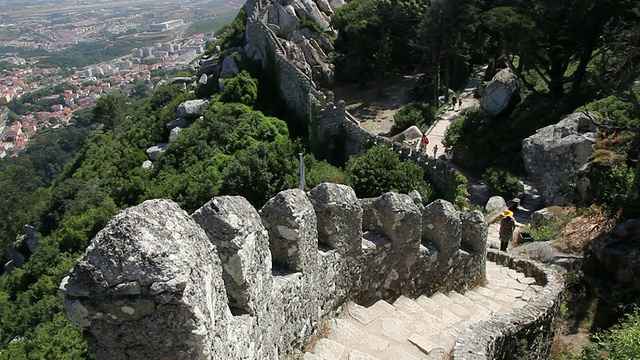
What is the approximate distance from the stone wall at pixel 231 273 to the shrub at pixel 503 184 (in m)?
11.0

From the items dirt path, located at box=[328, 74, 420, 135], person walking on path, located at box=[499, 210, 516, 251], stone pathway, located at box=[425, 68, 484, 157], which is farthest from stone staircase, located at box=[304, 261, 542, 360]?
dirt path, located at box=[328, 74, 420, 135]

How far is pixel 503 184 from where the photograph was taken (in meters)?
16.9

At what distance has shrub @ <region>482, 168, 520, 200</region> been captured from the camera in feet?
55.0

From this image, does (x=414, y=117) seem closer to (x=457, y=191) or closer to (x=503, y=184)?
(x=503, y=184)

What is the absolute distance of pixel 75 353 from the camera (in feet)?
42.5

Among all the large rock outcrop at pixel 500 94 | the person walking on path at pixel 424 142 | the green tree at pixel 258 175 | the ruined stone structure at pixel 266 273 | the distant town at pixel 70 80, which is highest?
the ruined stone structure at pixel 266 273

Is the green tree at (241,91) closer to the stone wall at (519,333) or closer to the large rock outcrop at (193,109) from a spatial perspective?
the large rock outcrop at (193,109)

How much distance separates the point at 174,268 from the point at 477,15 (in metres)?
24.8

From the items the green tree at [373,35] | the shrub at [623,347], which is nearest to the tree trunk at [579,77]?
the green tree at [373,35]

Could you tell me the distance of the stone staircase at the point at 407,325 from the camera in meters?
5.20

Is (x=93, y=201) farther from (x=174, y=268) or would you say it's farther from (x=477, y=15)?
(x=174, y=268)

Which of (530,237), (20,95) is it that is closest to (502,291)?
(530,237)

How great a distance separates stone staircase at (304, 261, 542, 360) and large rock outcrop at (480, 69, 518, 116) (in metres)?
14.5

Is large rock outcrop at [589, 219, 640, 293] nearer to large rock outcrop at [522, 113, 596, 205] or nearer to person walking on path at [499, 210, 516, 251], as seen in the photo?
person walking on path at [499, 210, 516, 251]
